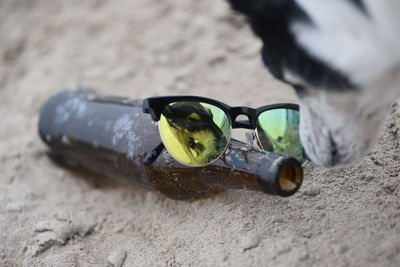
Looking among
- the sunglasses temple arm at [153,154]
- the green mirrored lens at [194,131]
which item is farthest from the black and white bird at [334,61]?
the sunglasses temple arm at [153,154]

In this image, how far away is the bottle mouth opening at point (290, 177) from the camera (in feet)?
3.38

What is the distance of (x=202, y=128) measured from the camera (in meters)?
1.16

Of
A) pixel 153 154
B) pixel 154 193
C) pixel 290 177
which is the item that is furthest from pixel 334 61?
pixel 154 193

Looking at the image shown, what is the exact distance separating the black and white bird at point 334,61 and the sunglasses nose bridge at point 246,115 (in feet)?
0.37

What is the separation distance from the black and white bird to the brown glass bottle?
0.12m

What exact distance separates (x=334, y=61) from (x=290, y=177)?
0.25m

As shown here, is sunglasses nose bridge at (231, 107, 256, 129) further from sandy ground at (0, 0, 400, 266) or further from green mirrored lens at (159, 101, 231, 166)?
sandy ground at (0, 0, 400, 266)

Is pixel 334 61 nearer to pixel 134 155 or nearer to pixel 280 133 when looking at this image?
pixel 280 133

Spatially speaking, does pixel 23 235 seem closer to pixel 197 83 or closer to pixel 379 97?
pixel 197 83

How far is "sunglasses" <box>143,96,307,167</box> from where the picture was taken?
1.14 meters

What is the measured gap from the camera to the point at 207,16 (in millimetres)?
2139

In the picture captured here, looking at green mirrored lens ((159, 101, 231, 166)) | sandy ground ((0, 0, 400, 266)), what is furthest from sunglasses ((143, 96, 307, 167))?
sandy ground ((0, 0, 400, 266))

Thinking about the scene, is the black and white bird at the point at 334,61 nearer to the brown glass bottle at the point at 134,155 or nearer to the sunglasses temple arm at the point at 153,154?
the brown glass bottle at the point at 134,155

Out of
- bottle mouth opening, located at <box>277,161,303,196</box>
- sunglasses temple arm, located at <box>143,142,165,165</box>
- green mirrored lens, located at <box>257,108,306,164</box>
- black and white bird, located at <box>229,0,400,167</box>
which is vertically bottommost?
sunglasses temple arm, located at <box>143,142,165,165</box>
